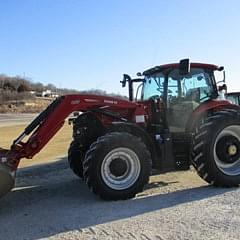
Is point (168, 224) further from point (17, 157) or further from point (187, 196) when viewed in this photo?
point (17, 157)

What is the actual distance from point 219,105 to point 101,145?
315cm

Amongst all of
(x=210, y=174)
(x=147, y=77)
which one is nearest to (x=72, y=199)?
(x=210, y=174)

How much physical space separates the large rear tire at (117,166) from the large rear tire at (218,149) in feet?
3.97

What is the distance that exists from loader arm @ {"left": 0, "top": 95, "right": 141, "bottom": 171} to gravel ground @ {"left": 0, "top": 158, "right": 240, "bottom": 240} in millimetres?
882

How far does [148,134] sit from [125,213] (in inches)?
94.1

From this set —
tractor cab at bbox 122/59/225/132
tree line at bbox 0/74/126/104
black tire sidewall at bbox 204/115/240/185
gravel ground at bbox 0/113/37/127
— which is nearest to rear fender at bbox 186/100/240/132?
tractor cab at bbox 122/59/225/132

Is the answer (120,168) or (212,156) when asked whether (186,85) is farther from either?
(120,168)

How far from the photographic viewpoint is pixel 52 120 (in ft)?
30.9

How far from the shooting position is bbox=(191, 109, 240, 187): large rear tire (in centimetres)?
994

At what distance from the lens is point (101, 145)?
8.94 metres

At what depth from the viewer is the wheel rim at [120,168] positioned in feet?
29.7

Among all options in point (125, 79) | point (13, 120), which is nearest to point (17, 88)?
point (13, 120)

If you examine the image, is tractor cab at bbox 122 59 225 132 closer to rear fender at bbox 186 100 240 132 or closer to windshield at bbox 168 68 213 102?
windshield at bbox 168 68 213 102

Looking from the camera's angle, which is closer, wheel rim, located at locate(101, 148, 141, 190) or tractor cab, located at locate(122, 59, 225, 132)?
wheel rim, located at locate(101, 148, 141, 190)
